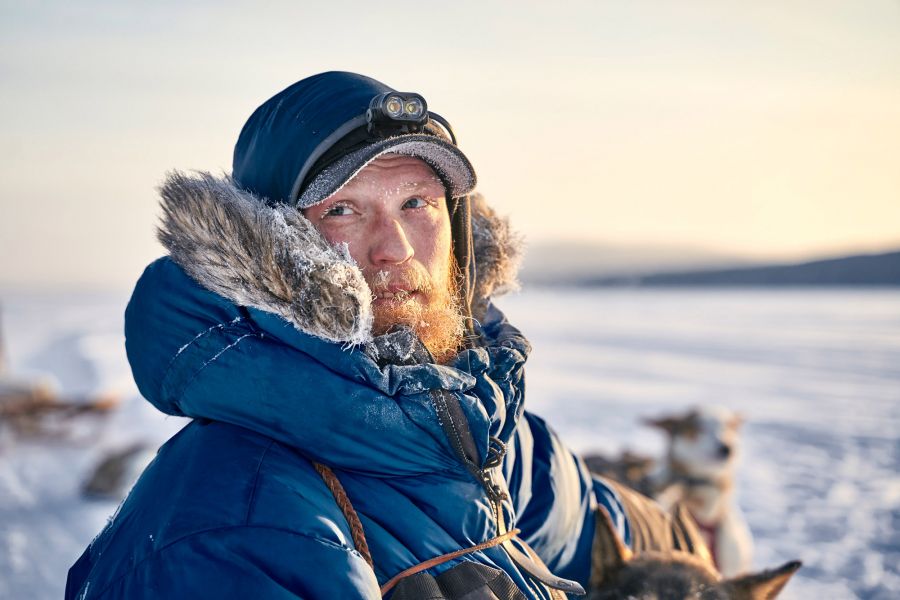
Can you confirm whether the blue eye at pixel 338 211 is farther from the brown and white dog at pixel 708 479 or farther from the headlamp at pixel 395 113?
the brown and white dog at pixel 708 479

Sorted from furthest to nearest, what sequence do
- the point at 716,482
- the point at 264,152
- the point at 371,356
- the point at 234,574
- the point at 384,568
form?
the point at 716,482
the point at 264,152
the point at 371,356
the point at 384,568
the point at 234,574

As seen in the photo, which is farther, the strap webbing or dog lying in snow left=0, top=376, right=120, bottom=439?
dog lying in snow left=0, top=376, right=120, bottom=439

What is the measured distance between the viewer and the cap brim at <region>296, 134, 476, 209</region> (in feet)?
5.00

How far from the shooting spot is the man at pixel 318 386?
1.20 metres

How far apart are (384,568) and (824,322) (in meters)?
23.4

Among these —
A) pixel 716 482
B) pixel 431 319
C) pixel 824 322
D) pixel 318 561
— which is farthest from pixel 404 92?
pixel 824 322

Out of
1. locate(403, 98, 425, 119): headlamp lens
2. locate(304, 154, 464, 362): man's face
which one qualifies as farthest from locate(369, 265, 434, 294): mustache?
locate(403, 98, 425, 119): headlamp lens

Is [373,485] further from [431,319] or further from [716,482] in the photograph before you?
[716,482]

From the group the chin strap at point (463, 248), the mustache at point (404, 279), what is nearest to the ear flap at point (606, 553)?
the chin strap at point (463, 248)

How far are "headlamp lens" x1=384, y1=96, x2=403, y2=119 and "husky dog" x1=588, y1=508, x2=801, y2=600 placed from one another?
1117 millimetres

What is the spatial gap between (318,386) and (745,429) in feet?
27.9

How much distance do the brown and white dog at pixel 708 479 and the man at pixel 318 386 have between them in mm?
3482

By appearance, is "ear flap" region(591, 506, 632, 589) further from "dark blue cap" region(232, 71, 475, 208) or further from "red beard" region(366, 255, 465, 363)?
"dark blue cap" region(232, 71, 475, 208)

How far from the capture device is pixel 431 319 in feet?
5.44
